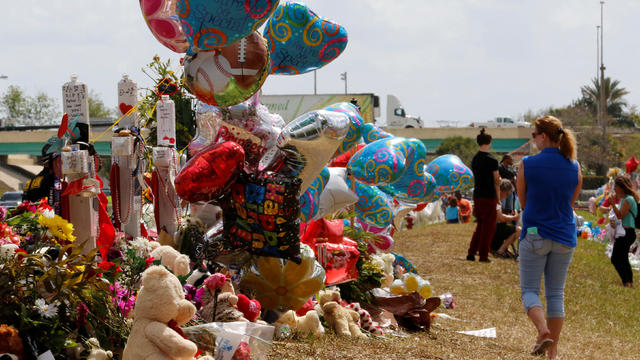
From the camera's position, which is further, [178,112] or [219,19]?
[178,112]

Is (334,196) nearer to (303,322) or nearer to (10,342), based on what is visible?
(303,322)

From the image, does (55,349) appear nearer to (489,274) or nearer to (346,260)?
(346,260)

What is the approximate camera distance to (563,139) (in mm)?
5105

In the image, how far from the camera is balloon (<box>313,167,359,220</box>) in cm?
568

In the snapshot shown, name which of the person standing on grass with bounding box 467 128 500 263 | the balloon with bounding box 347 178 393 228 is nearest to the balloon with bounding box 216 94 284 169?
the balloon with bounding box 347 178 393 228

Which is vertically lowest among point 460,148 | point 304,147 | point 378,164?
point 460,148

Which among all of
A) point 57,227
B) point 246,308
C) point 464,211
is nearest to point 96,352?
point 57,227

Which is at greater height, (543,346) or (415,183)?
(415,183)

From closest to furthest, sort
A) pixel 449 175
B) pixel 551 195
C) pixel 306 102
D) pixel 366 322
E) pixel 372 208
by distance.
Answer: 1. pixel 551 195
2. pixel 366 322
3. pixel 372 208
4. pixel 449 175
5. pixel 306 102

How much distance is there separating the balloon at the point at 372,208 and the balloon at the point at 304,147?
236 centimetres

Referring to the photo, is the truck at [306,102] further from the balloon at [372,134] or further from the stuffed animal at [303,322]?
the stuffed animal at [303,322]

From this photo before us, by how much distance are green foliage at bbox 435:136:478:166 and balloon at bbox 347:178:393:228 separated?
130 ft

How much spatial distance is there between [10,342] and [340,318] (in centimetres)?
241

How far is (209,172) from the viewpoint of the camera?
161 inches
